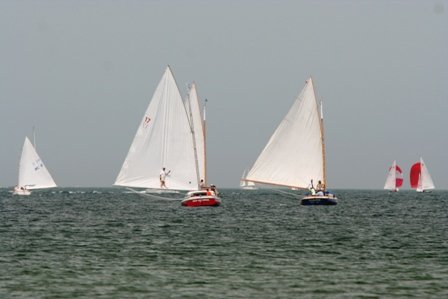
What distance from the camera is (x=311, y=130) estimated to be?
325 feet

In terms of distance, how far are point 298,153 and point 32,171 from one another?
236 ft

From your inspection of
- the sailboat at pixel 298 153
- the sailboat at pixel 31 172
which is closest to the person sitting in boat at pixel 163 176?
the sailboat at pixel 298 153

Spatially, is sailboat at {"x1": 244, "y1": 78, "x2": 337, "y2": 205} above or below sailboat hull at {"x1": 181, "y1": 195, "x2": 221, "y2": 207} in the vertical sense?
above

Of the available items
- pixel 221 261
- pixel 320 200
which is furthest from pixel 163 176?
pixel 221 261

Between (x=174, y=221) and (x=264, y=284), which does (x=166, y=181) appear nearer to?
(x=174, y=221)

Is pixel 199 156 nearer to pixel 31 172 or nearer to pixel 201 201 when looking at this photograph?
pixel 201 201

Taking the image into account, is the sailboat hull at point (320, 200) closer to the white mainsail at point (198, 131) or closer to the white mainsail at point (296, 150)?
the white mainsail at point (296, 150)

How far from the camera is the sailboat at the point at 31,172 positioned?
154 metres

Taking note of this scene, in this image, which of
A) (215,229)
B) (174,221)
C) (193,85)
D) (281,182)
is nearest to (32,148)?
(193,85)

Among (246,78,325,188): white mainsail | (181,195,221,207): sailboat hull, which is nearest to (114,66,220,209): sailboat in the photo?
(181,195,221,207): sailboat hull

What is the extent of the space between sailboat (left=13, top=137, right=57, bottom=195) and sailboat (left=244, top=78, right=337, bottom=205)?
66.8m

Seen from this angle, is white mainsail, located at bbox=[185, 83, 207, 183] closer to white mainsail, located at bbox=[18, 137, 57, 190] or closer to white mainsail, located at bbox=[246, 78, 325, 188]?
white mainsail, located at bbox=[246, 78, 325, 188]

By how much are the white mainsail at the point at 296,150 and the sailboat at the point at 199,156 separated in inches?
182

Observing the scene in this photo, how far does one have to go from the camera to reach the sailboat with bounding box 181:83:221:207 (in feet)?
311
